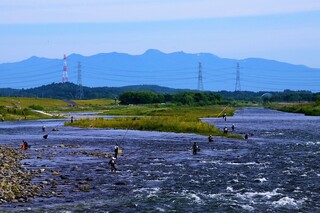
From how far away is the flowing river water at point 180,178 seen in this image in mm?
24688

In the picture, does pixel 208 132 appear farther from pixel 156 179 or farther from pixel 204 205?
pixel 204 205

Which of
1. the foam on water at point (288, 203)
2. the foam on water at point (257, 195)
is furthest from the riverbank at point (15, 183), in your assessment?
the foam on water at point (288, 203)

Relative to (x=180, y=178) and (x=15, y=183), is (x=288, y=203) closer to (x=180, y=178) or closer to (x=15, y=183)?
(x=180, y=178)

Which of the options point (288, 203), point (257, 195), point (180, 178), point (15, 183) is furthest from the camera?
point (180, 178)

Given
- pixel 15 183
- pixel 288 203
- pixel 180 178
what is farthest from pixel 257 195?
pixel 15 183

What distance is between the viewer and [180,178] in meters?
32.2

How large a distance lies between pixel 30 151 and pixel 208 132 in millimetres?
26581

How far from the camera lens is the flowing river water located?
81.0ft

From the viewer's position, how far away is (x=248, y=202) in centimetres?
2538

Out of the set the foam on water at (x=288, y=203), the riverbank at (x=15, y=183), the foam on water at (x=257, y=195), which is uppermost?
the riverbank at (x=15, y=183)

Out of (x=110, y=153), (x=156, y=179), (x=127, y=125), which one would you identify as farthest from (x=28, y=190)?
(x=127, y=125)

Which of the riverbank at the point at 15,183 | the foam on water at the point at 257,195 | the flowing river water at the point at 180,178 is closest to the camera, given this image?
the flowing river water at the point at 180,178

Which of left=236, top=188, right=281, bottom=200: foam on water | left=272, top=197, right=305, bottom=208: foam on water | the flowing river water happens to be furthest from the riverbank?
left=272, top=197, right=305, bottom=208: foam on water

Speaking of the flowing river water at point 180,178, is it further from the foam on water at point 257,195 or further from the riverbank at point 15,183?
the riverbank at point 15,183
